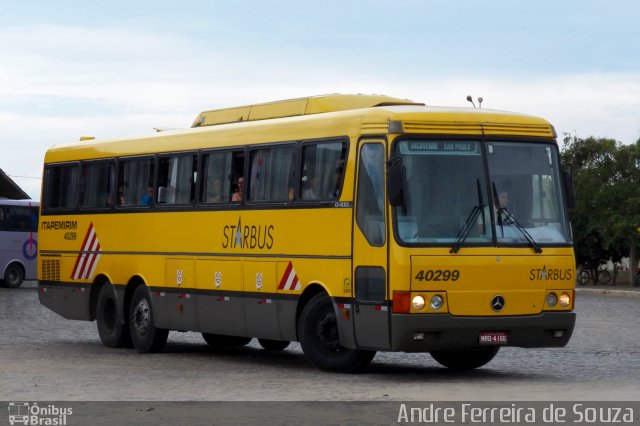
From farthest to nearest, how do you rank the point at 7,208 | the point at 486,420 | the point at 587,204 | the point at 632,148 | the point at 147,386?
the point at 632,148 → the point at 587,204 → the point at 7,208 → the point at 147,386 → the point at 486,420

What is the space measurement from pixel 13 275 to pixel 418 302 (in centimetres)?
4197

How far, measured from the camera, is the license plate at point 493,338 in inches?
662

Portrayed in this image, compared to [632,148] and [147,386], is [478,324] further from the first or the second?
[632,148]

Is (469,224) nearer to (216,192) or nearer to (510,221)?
(510,221)

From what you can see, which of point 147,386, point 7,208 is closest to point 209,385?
point 147,386

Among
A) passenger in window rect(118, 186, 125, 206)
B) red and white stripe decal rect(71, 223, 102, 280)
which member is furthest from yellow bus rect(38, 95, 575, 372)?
red and white stripe decal rect(71, 223, 102, 280)

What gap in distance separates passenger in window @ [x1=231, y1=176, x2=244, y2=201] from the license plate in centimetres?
441

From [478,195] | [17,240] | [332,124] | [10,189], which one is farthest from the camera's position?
[10,189]

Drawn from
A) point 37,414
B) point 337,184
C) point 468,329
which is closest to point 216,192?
point 337,184

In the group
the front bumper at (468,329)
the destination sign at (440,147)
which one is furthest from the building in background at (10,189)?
the front bumper at (468,329)

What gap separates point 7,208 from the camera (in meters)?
56.3

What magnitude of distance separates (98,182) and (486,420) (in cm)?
1286

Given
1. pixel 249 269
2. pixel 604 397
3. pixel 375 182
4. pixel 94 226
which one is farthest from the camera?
pixel 94 226

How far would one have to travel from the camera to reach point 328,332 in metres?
17.8
